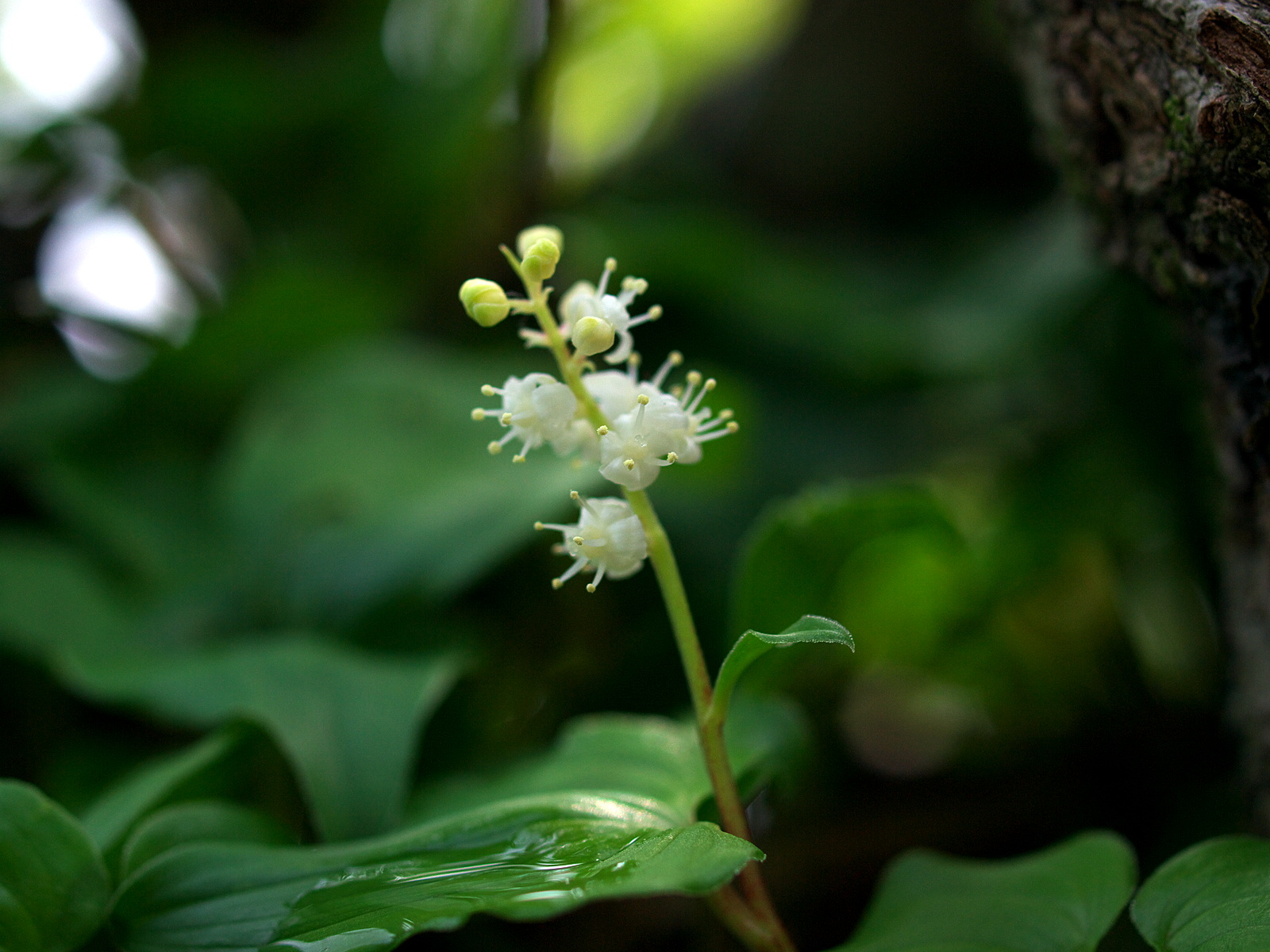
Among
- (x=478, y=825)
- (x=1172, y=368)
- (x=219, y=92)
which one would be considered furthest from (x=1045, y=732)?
(x=219, y=92)

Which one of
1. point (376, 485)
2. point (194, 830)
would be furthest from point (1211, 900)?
point (376, 485)

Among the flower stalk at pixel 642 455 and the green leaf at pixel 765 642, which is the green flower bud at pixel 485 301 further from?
the green leaf at pixel 765 642

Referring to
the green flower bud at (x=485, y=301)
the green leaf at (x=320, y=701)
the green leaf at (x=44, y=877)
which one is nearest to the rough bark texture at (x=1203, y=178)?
the green flower bud at (x=485, y=301)

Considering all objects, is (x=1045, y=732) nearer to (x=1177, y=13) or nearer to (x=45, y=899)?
(x=1177, y=13)

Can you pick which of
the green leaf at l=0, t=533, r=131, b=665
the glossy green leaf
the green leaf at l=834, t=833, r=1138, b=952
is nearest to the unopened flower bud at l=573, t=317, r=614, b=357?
the glossy green leaf

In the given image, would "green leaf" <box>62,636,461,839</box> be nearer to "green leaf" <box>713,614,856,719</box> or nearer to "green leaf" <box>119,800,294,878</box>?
"green leaf" <box>119,800,294,878</box>
